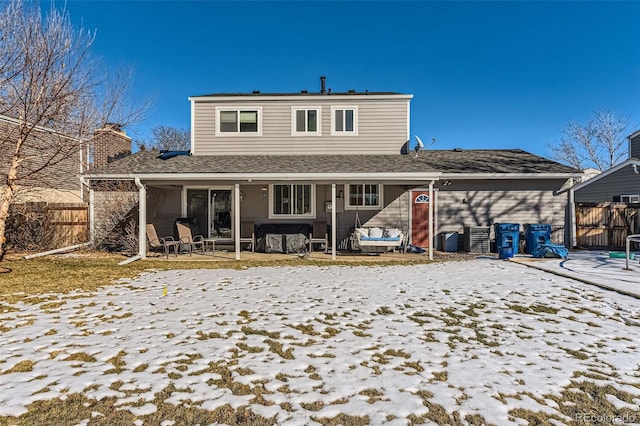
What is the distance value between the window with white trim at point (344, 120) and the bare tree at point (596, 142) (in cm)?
2859

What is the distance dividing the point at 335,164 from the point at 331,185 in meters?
1.44

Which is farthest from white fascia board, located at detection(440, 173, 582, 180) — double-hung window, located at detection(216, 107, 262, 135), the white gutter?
the white gutter

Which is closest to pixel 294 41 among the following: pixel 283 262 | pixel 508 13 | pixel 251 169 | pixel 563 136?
pixel 508 13

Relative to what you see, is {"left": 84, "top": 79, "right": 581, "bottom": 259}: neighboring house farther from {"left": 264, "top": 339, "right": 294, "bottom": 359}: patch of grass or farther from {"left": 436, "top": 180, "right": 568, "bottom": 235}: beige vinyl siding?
{"left": 264, "top": 339, "right": 294, "bottom": 359}: patch of grass

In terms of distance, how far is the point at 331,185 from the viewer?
12.1 metres

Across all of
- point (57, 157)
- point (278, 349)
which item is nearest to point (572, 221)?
point (278, 349)

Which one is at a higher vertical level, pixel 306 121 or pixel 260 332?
pixel 306 121

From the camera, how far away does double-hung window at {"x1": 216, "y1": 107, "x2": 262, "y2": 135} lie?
1257cm

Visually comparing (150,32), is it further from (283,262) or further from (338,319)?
(338,319)

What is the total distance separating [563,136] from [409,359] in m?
36.9

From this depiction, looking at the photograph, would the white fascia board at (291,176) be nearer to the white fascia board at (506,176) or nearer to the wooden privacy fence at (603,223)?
the white fascia board at (506,176)

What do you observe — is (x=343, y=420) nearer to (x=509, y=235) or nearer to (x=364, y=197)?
(x=364, y=197)

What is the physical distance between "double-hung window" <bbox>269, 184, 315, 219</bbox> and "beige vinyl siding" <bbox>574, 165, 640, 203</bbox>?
12.6 m

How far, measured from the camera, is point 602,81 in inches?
840
